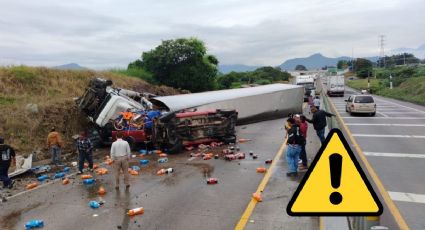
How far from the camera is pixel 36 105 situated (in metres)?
20.4

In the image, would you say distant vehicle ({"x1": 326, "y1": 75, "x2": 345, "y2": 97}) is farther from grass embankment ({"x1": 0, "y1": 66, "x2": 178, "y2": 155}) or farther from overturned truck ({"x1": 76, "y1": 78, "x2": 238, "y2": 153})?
overturned truck ({"x1": 76, "y1": 78, "x2": 238, "y2": 153})

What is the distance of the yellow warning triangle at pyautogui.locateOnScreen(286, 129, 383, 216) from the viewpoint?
3385mm

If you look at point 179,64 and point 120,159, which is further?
point 179,64

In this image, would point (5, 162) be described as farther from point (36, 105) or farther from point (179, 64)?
point (179, 64)

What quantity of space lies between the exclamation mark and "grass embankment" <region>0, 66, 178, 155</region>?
16.6 m

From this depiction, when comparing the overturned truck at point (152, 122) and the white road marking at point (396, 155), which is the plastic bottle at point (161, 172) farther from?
the white road marking at point (396, 155)

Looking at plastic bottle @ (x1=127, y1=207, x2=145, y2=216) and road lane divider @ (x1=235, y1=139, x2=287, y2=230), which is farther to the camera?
plastic bottle @ (x1=127, y1=207, x2=145, y2=216)

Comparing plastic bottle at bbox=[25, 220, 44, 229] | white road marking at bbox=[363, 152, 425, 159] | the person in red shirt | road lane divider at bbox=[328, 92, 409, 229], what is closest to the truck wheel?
road lane divider at bbox=[328, 92, 409, 229]

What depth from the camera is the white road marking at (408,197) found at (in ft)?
31.3

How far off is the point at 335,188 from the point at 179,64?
38.0 metres

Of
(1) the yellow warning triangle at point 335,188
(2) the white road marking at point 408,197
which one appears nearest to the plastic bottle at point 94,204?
(2) the white road marking at point 408,197

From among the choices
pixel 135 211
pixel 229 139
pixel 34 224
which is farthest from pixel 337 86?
pixel 34 224

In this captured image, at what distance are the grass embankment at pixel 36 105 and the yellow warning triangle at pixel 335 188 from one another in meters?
16.5

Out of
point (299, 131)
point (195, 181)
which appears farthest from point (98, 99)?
point (299, 131)
